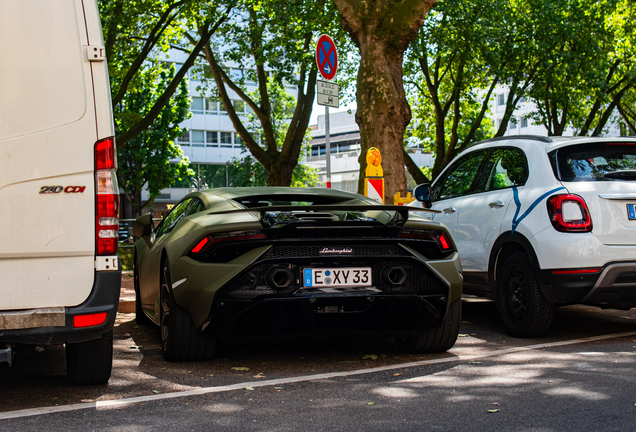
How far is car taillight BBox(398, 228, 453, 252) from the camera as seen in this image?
5.14m

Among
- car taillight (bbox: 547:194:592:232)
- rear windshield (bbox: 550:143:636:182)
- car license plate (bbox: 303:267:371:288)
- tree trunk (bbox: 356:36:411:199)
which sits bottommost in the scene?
car license plate (bbox: 303:267:371:288)

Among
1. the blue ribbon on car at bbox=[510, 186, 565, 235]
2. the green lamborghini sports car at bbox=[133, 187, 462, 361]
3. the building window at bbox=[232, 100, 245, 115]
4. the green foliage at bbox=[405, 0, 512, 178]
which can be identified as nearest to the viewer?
the green lamborghini sports car at bbox=[133, 187, 462, 361]

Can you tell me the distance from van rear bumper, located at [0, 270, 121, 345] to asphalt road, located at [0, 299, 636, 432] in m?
0.40

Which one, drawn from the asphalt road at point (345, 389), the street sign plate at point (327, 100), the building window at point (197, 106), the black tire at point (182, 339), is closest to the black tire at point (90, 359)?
the asphalt road at point (345, 389)

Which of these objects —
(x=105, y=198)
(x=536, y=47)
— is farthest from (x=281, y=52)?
(x=105, y=198)

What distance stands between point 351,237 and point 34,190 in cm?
207

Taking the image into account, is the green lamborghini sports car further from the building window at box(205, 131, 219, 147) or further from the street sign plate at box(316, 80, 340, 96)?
the building window at box(205, 131, 219, 147)

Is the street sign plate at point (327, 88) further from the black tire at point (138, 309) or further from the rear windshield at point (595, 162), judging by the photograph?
the rear windshield at point (595, 162)

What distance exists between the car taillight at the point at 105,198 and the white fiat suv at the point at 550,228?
3.46 metres

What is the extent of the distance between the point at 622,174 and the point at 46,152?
4424mm

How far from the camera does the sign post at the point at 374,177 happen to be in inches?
398

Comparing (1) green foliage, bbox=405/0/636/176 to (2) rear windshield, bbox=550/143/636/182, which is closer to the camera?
(2) rear windshield, bbox=550/143/636/182

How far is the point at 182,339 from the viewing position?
5180 millimetres

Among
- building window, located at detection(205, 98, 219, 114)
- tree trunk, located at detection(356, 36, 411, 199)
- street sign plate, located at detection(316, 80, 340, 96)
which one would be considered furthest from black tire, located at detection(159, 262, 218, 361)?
building window, located at detection(205, 98, 219, 114)
